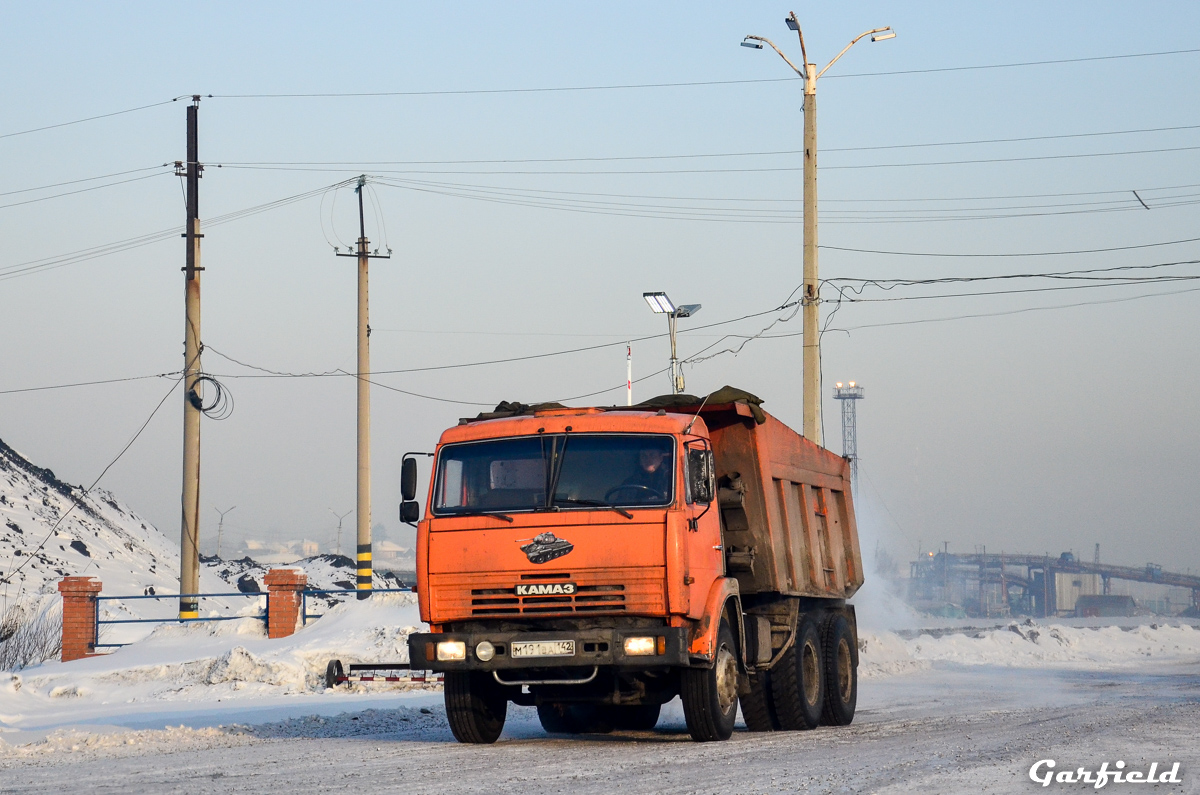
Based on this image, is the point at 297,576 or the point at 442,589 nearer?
the point at 442,589

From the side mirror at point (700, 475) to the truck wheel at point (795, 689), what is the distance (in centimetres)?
309

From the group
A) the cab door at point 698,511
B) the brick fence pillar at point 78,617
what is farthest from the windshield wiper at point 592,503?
the brick fence pillar at point 78,617

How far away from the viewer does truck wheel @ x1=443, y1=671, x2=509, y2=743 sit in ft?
38.7

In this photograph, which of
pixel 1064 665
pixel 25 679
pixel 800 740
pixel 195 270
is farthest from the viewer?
pixel 1064 665

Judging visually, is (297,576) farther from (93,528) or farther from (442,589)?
(93,528)

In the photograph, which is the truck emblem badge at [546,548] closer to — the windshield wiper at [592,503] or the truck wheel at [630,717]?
the windshield wiper at [592,503]

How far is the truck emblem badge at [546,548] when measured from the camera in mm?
10797

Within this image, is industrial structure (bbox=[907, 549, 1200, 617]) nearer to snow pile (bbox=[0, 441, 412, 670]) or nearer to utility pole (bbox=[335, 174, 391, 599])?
snow pile (bbox=[0, 441, 412, 670])

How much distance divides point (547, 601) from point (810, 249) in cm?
1387

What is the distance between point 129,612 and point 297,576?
7.88m

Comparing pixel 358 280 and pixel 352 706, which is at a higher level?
pixel 358 280

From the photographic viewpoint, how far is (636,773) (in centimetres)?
941

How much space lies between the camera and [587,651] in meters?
10.7

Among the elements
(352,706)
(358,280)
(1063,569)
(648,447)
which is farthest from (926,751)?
(1063,569)
